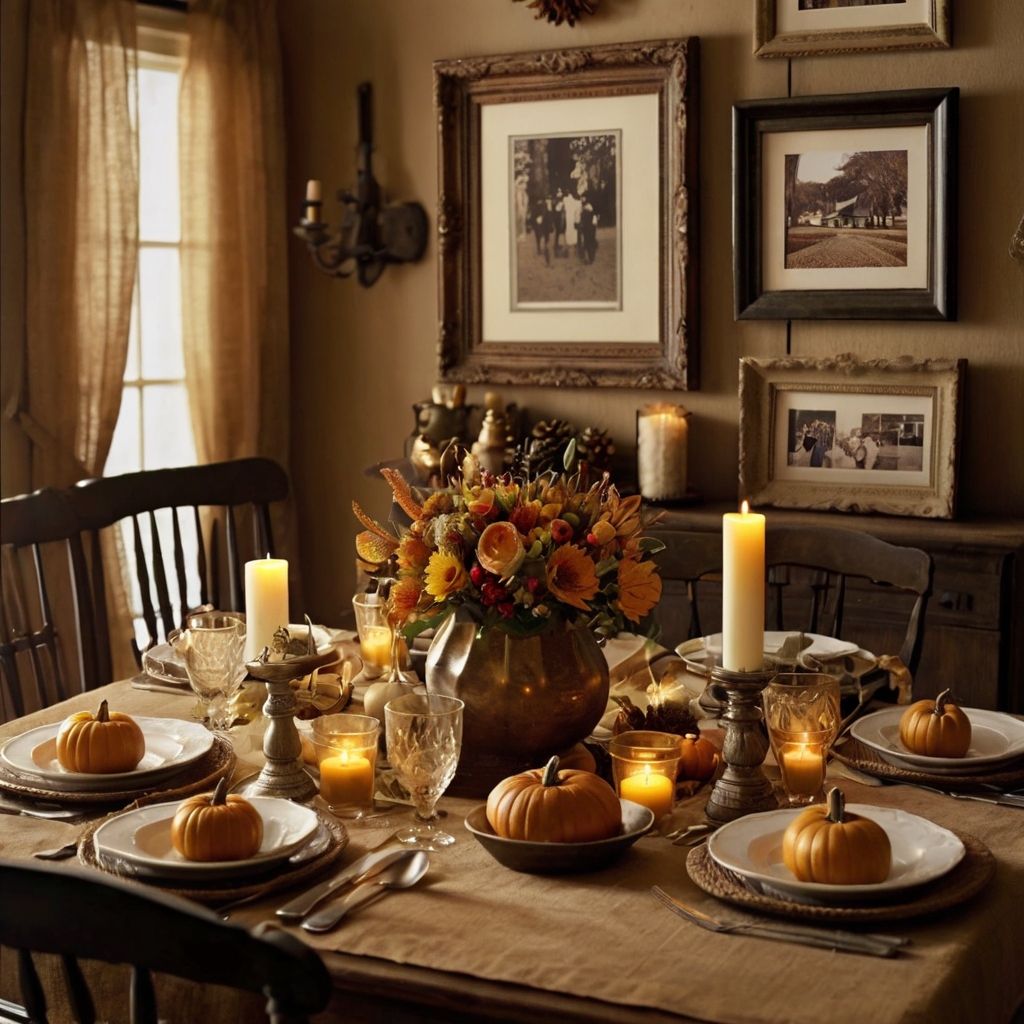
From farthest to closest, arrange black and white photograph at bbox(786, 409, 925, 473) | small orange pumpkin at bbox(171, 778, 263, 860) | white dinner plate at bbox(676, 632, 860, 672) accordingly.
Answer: black and white photograph at bbox(786, 409, 925, 473) < white dinner plate at bbox(676, 632, 860, 672) < small orange pumpkin at bbox(171, 778, 263, 860)

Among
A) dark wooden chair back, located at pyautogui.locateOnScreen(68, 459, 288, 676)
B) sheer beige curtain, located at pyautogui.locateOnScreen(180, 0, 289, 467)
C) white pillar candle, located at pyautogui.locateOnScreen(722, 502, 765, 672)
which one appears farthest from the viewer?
sheer beige curtain, located at pyautogui.locateOnScreen(180, 0, 289, 467)

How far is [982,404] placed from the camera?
3293mm

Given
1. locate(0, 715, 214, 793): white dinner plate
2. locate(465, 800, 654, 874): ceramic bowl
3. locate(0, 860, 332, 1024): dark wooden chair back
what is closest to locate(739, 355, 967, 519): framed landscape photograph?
locate(0, 715, 214, 793): white dinner plate

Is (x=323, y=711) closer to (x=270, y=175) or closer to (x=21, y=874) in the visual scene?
(x=21, y=874)

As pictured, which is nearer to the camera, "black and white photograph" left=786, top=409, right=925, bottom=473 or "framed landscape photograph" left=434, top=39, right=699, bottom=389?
"black and white photograph" left=786, top=409, right=925, bottom=473

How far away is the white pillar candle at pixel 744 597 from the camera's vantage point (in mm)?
1542

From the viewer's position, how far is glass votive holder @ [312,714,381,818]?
1.66 m

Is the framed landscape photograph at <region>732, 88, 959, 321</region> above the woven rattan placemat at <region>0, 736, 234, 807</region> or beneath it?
above

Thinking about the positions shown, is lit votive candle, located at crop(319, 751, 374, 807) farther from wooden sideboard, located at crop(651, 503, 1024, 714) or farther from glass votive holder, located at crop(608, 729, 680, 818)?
wooden sideboard, located at crop(651, 503, 1024, 714)

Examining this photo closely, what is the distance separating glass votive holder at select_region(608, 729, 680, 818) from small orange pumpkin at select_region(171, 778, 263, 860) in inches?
16.7

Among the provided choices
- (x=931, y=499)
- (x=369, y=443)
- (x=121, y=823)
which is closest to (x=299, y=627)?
(x=121, y=823)

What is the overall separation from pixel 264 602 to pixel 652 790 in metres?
0.54

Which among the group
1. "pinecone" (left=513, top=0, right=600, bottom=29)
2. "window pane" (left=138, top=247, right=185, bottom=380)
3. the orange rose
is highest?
"pinecone" (left=513, top=0, right=600, bottom=29)

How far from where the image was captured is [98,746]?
173 cm
